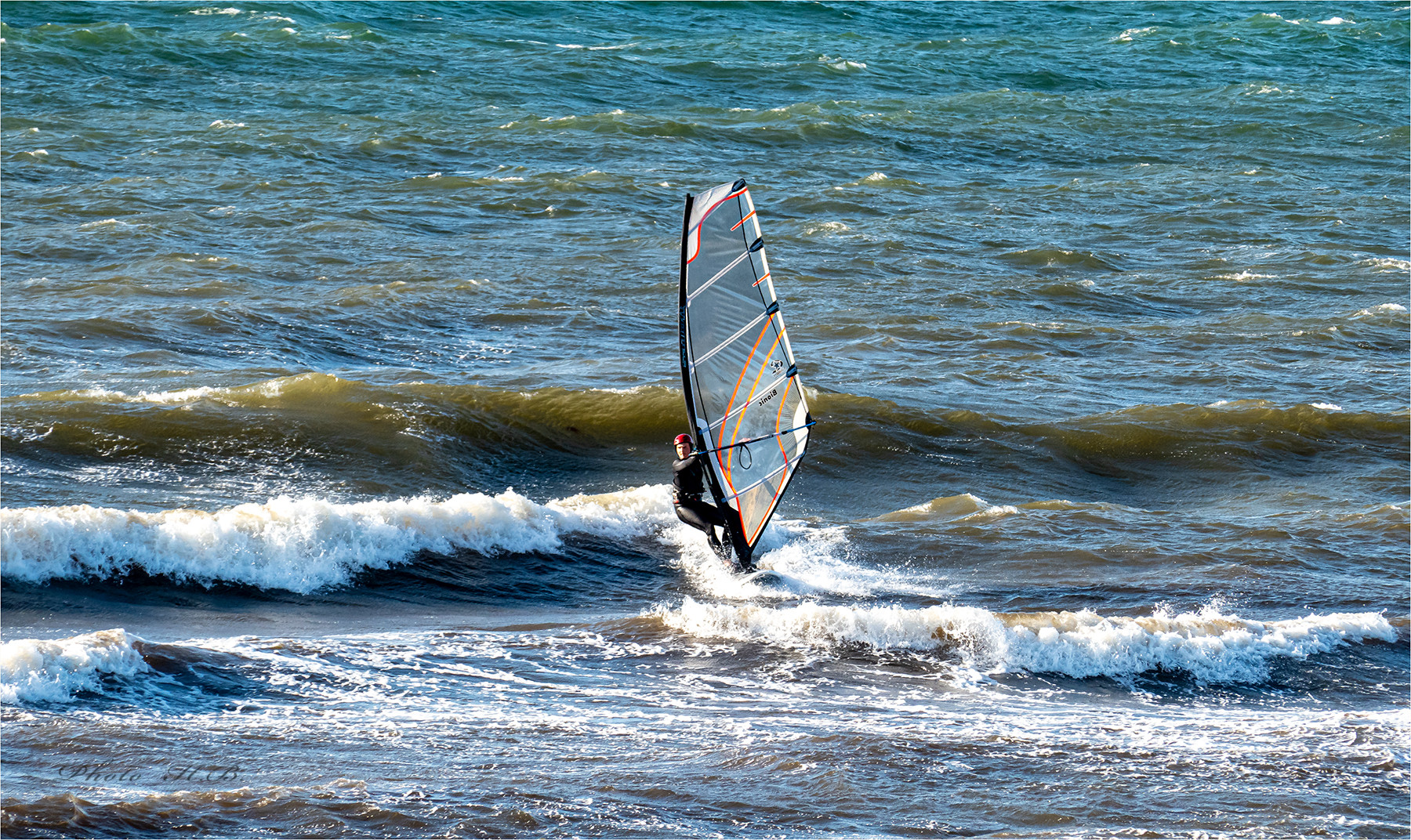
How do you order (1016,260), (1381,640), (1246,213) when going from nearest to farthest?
(1381,640), (1016,260), (1246,213)

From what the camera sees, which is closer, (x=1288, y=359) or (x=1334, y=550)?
(x=1334, y=550)

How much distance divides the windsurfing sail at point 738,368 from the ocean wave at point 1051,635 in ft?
3.80

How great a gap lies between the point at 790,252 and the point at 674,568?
11920mm

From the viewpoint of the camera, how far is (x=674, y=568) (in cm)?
1123

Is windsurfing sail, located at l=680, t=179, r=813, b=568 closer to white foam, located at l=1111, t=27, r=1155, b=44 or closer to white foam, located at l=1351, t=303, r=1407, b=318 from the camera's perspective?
white foam, located at l=1351, t=303, r=1407, b=318

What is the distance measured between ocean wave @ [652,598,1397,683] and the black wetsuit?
0.91 meters

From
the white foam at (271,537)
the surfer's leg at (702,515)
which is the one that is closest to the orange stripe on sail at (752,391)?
the surfer's leg at (702,515)

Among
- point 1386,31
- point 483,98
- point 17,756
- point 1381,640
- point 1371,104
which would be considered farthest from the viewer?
point 1386,31

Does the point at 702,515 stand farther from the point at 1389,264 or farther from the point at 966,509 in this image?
the point at 1389,264

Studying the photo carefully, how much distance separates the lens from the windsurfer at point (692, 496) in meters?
10.4

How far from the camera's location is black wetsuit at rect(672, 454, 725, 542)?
410 inches

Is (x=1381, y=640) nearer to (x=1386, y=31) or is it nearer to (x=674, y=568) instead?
(x=674, y=568)

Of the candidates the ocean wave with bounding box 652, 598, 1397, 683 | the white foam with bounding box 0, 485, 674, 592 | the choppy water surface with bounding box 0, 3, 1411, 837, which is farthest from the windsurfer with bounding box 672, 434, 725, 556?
the white foam with bounding box 0, 485, 674, 592

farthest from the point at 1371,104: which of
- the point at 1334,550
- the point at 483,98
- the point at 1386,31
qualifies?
the point at 1334,550
